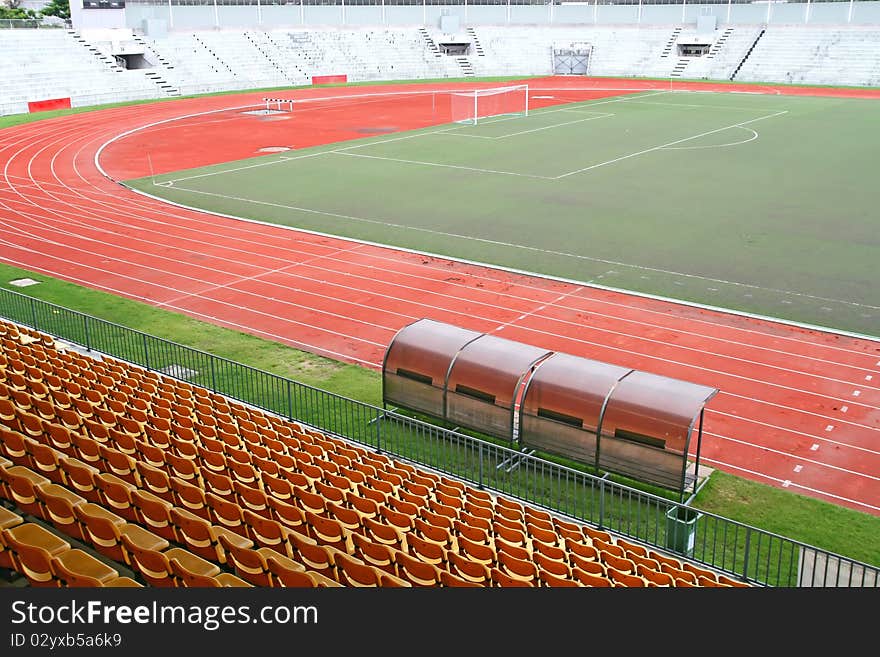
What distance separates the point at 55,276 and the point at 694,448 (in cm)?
1912

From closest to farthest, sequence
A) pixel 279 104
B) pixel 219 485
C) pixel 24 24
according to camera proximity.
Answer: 1. pixel 219 485
2. pixel 279 104
3. pixel 24 24

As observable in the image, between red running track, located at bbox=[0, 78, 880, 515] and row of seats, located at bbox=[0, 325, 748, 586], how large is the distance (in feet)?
17.1

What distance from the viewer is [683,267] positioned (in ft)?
84.9

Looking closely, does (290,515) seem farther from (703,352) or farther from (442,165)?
(442,165)

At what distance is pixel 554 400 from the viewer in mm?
15203

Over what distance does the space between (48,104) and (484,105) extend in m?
30.0

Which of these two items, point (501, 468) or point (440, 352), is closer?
point (501, 468)

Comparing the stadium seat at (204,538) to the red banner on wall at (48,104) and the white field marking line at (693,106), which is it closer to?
the red banner on wall at (48,104)

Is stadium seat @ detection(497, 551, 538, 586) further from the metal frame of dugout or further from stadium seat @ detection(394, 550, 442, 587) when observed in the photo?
the metal frame of dugout

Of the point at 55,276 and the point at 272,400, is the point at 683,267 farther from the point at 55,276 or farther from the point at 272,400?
the point at 55,276

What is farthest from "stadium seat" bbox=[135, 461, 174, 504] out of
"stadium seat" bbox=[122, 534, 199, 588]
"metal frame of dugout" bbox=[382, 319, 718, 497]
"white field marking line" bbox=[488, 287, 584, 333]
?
"white field marking line" bbox=[488, 287, 584, 333]

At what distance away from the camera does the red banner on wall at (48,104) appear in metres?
59.8

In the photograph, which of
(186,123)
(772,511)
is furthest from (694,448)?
(186,123)

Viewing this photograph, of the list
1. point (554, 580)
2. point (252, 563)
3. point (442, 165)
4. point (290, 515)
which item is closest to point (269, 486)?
point (290, 515)
